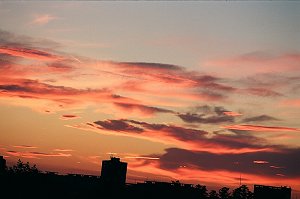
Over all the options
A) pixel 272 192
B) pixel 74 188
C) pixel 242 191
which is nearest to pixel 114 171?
pixel 74 188

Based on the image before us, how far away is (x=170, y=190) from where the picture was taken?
74938 millimetres

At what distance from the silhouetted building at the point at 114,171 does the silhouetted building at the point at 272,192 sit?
24770 millimetres

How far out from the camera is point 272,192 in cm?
7744

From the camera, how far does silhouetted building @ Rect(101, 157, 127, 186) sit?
78.4 meters

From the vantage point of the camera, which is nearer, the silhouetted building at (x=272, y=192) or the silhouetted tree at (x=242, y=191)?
the silhouetted building at (x=272, y=192)

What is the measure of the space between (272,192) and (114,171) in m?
29.3

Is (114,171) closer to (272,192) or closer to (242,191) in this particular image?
(272,192)

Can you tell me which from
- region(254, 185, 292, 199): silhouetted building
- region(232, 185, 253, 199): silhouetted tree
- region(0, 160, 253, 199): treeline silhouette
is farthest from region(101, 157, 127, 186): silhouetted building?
region(232, 185, 253, 199): silhouetted tree

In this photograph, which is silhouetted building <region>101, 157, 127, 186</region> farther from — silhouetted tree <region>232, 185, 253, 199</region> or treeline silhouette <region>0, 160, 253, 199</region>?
silhouetted tree <region>232, 185, 253, 199</region>

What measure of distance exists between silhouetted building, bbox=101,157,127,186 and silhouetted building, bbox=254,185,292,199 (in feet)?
81.3

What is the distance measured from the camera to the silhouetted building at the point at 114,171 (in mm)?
78375

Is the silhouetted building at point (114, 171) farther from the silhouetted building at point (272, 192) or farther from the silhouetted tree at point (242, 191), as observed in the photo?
the silhouetted tree at point (242, 191)

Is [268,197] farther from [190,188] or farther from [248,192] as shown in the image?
[248,192]

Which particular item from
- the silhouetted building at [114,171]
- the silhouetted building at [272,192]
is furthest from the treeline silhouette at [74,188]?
the silhouetted building at [272,192]
